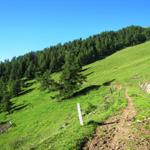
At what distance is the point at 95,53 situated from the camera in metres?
136

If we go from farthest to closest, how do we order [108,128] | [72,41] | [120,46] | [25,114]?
[72,41]
[120,46]
[25,114]
[108,128]

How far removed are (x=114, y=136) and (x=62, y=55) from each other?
127 m

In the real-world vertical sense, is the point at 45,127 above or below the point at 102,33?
below

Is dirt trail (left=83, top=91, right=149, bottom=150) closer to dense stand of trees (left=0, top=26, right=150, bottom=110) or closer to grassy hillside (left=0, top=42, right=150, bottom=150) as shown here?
grassy hillside (left=0, top=42, right=150, bottom=150)

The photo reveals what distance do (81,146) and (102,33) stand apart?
171 m

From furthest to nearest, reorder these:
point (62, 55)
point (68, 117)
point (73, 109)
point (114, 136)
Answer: point (62, 55) → point (73, 109) → point (68, 117) → point (114, 136)

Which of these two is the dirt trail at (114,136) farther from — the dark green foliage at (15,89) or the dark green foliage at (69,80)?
the dark green foliage at (15,89)

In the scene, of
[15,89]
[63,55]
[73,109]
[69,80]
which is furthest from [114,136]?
[63,55]

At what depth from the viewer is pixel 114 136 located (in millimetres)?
14867

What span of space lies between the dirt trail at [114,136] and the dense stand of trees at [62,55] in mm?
102969

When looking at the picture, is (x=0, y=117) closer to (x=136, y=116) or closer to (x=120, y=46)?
(x=136, y=116)

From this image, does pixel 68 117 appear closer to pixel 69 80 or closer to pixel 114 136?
pixel 69 80

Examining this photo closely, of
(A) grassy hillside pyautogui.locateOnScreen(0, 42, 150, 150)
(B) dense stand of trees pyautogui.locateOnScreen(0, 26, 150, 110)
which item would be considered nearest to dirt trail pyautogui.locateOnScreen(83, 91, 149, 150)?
(A) grassy hillside pyautogui.locateOnScreen(0, 42, 150, 150)

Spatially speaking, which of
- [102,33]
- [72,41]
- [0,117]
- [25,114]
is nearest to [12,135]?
[25,114]
